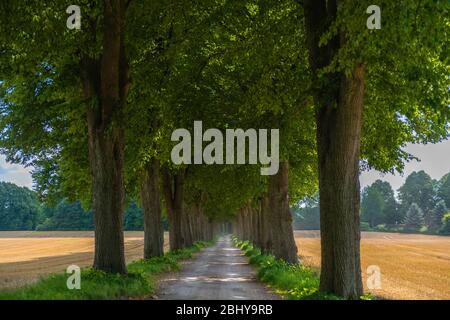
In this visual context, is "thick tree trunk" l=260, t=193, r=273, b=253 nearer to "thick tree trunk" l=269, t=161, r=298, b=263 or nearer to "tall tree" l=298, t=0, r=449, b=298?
"thick tree trunk" l=269, t=161, r=298, b=263

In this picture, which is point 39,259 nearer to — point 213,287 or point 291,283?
point 213,287

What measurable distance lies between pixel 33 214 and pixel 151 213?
457 feet

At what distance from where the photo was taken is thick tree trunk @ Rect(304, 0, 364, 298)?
12.2 meters

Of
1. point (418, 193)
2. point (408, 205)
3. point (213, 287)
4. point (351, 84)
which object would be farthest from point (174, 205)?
point (418, 193)

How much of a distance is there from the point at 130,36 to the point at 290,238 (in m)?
12.8

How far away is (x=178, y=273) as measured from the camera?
2428 cm

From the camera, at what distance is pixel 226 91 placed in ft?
79.9

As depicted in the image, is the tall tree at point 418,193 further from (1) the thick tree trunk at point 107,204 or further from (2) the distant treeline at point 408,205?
(1) the thick tree trunk at point 107,204

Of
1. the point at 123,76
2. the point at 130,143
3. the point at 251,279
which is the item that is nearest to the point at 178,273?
the point at 251,279

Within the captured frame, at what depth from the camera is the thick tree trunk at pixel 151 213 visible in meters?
27.7

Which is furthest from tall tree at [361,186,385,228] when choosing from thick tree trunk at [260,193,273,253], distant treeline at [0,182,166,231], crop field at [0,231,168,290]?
thick tree trunk at [260,193,273,253]

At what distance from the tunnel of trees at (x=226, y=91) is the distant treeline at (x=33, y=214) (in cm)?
11882

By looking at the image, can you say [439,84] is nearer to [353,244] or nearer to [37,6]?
[353,244]

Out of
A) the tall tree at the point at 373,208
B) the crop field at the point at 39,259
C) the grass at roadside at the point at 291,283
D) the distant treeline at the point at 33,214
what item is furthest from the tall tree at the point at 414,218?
the grass at roadside at the point at 291,283
